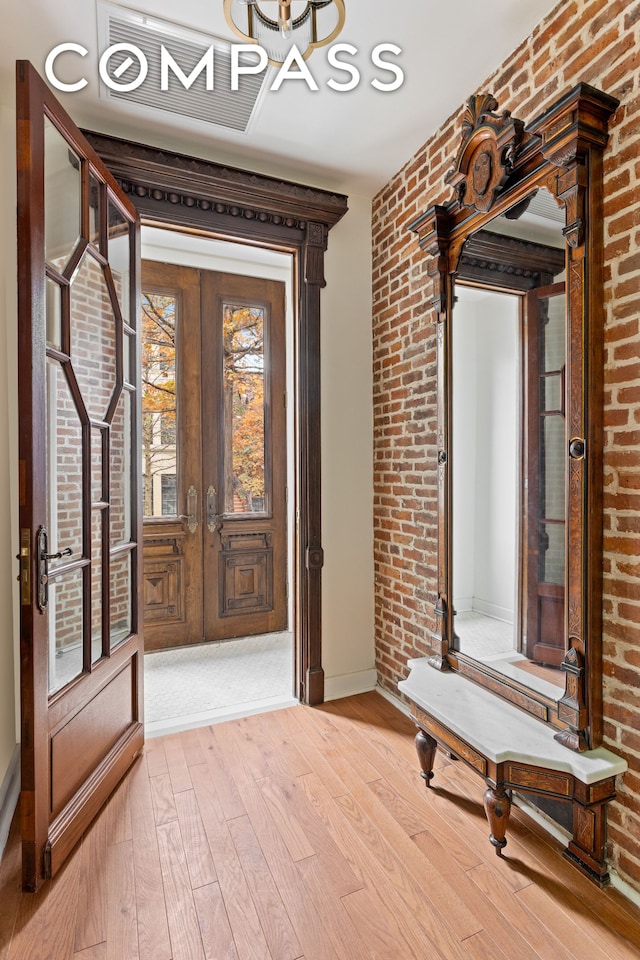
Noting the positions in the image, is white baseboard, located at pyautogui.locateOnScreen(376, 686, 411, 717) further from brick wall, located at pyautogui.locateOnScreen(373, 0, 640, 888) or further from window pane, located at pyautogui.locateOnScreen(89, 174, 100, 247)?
window pane, located at pyautogui.locateOnScreen(89, 174, 100, 247)

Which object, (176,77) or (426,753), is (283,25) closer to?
(176,77)

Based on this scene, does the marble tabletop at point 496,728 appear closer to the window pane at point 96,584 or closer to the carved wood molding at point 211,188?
the window pane at point 96,584

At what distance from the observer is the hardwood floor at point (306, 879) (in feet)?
4.66

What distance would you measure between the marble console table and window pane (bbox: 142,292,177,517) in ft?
8.61

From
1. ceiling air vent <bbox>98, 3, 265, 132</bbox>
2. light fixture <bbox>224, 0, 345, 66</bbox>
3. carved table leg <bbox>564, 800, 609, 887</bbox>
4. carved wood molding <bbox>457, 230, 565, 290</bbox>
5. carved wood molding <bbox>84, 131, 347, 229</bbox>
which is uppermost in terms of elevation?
ceiling air vent <bbox>98, 3, 265, 132</bbox>

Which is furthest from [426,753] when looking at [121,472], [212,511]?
[212,511]

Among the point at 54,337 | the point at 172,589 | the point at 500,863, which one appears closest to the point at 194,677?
the point at 172,589

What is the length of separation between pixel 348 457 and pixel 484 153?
5.48ft

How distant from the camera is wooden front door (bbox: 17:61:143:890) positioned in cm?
157

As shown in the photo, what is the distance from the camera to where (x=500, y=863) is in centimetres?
170

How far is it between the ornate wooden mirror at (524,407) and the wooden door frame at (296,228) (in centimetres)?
71

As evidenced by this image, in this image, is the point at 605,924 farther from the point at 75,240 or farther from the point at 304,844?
the point at 75,240

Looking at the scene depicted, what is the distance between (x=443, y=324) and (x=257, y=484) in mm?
2168

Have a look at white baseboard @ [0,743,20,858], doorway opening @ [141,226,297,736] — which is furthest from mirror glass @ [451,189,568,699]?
white baseboard @ [0,743,20,858]
